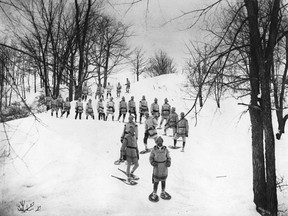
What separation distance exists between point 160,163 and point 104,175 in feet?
6.74

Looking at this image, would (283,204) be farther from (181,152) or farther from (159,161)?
(181,152)

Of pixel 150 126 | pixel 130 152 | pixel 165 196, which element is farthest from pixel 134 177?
pixel 150 126

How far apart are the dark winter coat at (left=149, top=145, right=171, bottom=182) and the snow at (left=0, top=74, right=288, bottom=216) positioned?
717mm

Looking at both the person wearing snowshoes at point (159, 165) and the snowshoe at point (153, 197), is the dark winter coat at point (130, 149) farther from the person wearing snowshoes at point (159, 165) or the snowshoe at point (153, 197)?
the snowshoe at point (153, 197)

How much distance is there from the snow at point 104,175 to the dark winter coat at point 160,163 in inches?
28.2

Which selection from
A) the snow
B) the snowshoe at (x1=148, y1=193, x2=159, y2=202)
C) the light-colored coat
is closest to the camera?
the snow

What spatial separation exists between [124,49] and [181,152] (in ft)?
73.7

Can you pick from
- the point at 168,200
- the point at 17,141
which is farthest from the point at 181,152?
the point at 17,141

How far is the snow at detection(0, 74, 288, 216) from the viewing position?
23.8ft

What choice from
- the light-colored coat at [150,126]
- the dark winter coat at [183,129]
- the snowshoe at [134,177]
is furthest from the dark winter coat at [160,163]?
the dark winter coat at [183,129]

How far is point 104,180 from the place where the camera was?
8.48 m

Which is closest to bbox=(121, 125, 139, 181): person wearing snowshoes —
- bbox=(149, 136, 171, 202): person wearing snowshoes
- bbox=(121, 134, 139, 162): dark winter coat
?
bbox=(121, 134, 139, 162): dark winter coat

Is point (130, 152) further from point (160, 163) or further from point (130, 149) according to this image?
point (160, 163)

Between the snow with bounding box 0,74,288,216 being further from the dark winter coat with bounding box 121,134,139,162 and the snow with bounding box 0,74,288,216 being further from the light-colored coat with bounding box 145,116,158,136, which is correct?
the light-colored coat with bounding box 145,116,158,136
